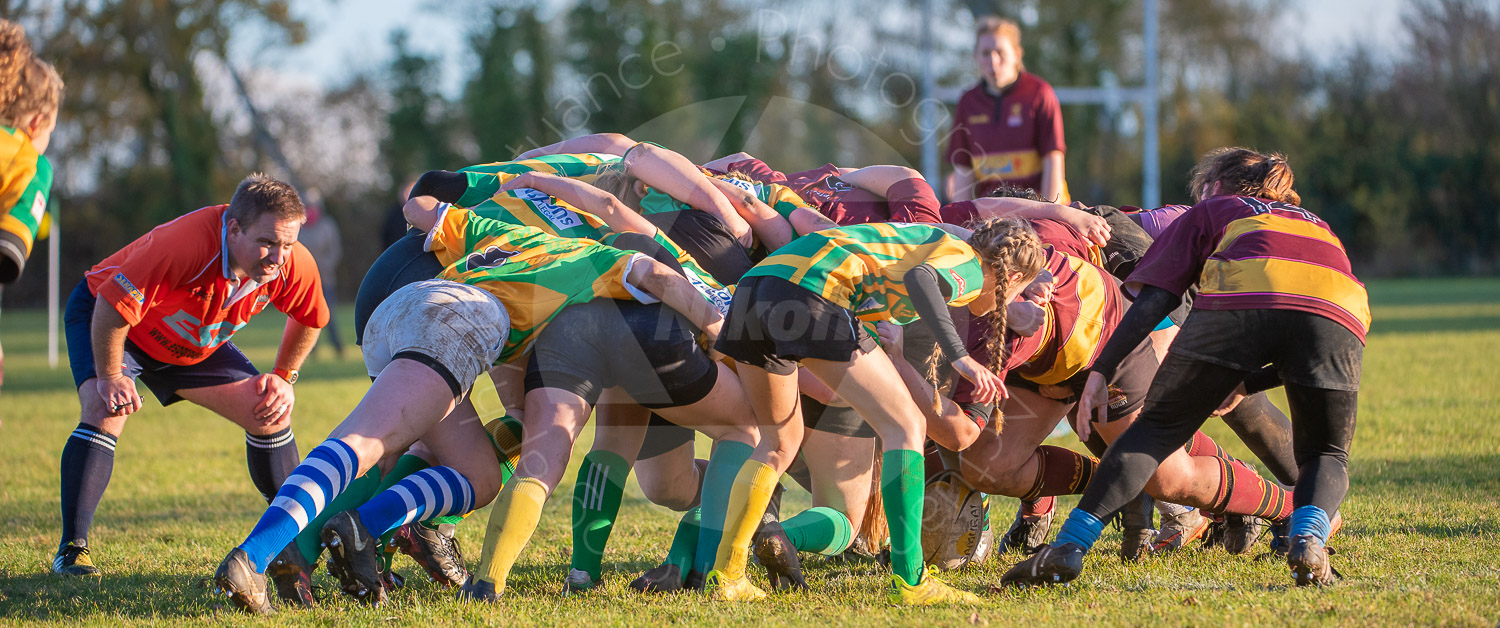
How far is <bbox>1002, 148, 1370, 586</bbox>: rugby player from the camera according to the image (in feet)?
10.6

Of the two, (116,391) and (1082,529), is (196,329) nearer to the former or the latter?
(116,391)

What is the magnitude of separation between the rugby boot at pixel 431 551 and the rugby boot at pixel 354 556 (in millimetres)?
346

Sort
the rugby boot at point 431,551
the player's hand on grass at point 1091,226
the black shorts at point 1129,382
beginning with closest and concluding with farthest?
the rugby boot at point 431,551 → the black shorts at point 1129,382 → the player's hand on grass at point 1091,226

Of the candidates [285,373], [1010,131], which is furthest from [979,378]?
[1010,131]

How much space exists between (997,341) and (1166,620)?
959 millimetres

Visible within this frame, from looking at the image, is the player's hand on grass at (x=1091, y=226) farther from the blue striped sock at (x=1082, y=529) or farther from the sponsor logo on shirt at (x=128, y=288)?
the sponsor logo on shirt at (x=128, y=288)

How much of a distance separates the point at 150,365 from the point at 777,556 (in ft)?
7.72

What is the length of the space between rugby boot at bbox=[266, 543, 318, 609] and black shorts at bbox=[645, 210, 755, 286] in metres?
1.61

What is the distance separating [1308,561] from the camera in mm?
3148

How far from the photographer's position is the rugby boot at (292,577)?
3203 mm

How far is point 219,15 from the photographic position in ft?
87.8

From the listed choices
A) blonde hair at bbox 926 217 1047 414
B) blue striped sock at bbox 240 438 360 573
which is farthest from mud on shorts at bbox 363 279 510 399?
blonde hair at bbox 926 217 1047 414

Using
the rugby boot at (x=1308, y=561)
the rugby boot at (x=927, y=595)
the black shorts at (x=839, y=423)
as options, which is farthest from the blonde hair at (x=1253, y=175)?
the rugby boot at (x=927, y=595)

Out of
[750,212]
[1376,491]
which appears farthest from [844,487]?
[1376,491]
